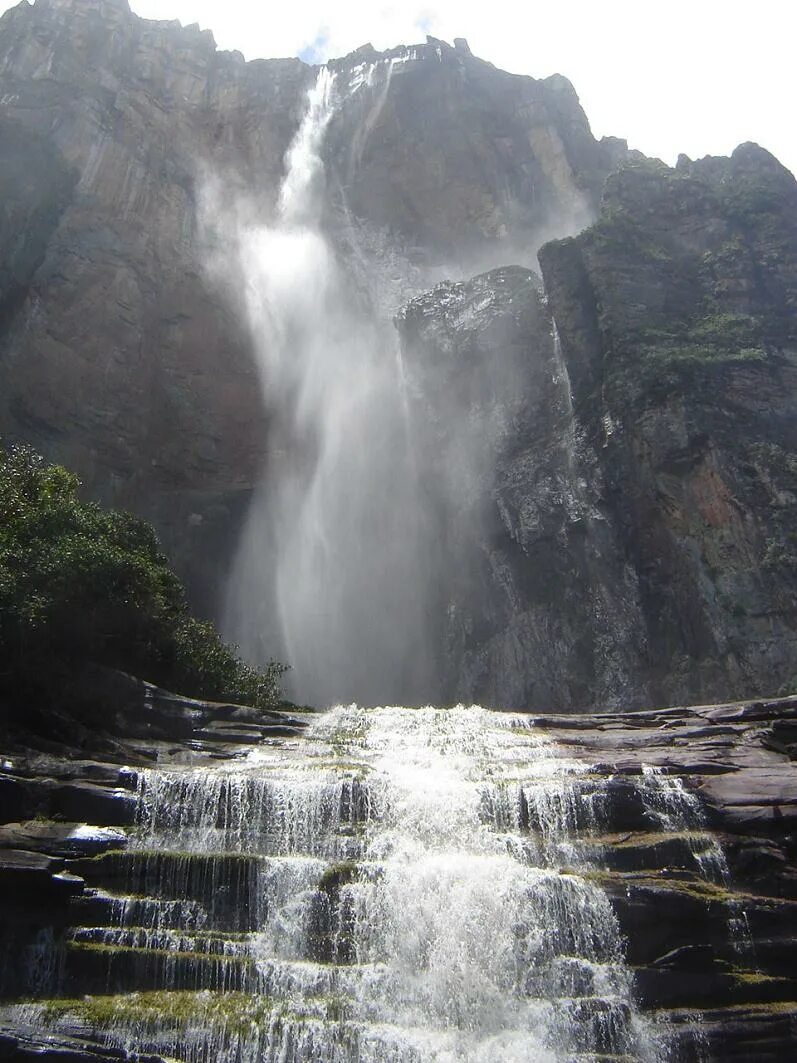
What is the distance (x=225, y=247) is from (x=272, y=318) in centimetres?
424

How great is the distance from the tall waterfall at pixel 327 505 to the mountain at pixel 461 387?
0.24 metres

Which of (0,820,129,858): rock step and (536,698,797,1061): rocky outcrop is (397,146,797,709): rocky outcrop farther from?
(0,820,129,858): rock step

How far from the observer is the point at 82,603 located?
61.4 ft

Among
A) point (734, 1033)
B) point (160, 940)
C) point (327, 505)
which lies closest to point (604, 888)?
point (734, 1033)

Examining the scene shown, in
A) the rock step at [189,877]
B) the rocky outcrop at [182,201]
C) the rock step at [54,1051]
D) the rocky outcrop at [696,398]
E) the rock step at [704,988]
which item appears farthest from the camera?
the rocky outcrop at [182,201]

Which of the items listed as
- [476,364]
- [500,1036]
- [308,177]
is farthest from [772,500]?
[308,177]

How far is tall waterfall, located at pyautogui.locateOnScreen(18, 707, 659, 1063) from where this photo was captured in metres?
11.4

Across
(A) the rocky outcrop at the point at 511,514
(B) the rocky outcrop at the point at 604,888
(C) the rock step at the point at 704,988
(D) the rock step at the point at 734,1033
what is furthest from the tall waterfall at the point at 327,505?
(D) the rock step at the point at 734,1033

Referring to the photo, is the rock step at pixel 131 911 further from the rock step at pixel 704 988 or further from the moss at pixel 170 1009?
the rock step at pixel 704 988

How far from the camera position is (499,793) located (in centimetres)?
1528

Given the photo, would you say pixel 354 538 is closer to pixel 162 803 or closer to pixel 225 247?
pixel 225 247

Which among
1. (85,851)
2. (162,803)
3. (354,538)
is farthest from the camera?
(354,538)

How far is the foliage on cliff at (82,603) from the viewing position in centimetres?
1750

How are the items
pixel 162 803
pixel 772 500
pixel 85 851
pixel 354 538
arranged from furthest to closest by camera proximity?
1. pixel 354 538
2. pixel 772 500
3. pixel 162 803
4. pixel 85 851
